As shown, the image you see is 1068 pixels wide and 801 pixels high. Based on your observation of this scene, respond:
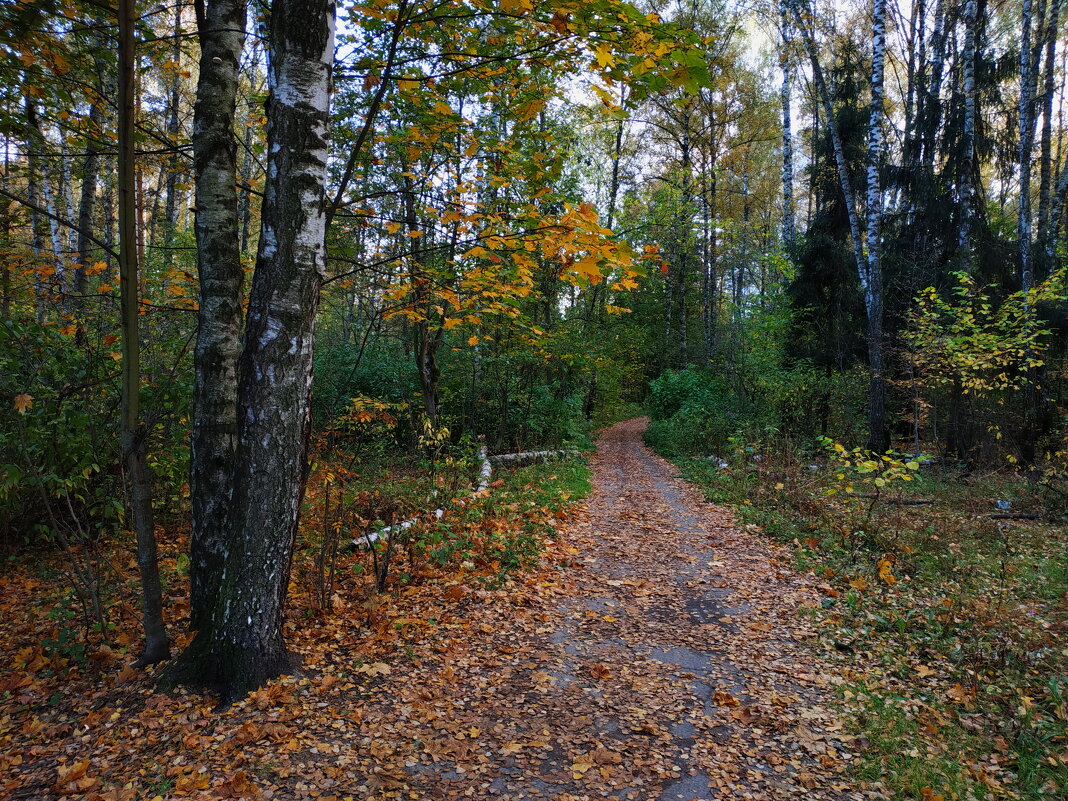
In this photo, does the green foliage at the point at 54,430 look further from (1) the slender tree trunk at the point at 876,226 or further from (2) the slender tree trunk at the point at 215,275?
(1) the slender tree trunk at the point at 876,226

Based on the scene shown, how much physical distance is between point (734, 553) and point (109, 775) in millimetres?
6213

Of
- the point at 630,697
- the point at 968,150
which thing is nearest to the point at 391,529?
the point at 630,697

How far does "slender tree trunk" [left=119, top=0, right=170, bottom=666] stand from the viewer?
2.58 m

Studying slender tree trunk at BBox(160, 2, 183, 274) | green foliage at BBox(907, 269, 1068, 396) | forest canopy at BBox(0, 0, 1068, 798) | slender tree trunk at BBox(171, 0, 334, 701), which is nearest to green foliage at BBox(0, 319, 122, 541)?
forest canopy at BBox(0, 0, 1068, 798)

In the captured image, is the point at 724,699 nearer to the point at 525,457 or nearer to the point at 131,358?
the point at 131,358

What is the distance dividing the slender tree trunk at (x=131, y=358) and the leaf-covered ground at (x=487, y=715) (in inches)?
15.9

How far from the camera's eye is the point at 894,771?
9.20 feet

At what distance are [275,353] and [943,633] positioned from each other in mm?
5563

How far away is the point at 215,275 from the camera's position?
11.4 feet

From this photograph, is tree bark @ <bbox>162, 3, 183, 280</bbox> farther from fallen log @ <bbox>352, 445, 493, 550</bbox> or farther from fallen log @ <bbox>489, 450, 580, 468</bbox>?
fallen log @ <bbox>489, 450, 580, 468</bbox>

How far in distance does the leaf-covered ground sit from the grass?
1.04 ft

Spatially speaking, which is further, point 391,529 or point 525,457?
point 525,457

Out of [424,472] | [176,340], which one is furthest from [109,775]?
[424,472]

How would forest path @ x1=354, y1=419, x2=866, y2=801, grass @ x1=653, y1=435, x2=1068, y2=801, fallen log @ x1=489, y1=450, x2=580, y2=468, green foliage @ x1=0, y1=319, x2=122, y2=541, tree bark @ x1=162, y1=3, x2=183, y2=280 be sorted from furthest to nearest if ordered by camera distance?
fallen log @ x1=489, y1=450, x2=580, y2=468
green foliage @ x1=0, y1=319, x2=122, y2=541
tree bark @ x1=162, y1=3, x2=183, y2=280
grass @ x1=653, y1=435, x2=1068, y2=801
forest path @ x1=354, y1=419, x2=866, y2=801
